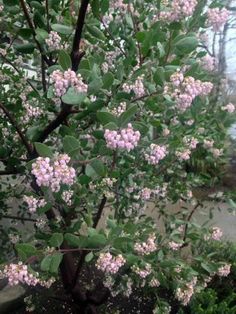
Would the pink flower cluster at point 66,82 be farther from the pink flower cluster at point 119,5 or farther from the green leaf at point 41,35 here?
the pink flower cluster at point 119,5

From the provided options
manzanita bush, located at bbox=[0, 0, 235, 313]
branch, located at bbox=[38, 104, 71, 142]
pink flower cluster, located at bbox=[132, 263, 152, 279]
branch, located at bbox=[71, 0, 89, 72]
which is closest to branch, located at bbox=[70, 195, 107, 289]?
manzanita bush, located at bbox=[0, 0, 235, 313]

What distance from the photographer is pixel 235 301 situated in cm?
350

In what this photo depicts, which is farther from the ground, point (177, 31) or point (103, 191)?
point (177, 31)

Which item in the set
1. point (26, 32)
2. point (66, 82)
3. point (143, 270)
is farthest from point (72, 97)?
point (143, 270)

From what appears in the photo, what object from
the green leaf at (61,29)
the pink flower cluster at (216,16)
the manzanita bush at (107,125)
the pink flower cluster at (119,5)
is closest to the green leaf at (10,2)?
the manzanita bush at (107,125)

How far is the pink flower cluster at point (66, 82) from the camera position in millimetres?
1400

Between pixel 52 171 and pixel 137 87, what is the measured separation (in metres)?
0.47

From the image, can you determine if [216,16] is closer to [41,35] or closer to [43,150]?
[41,35]

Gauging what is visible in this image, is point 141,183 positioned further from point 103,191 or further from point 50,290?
point 50,290

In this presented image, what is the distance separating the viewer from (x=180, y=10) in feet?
5.52

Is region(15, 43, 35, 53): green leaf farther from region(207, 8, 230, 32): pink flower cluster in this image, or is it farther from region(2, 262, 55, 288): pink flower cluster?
region(2, 262, 55, 288): pink flower cluster

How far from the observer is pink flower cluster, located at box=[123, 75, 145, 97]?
5.39 ft

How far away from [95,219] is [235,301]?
149 centimetres

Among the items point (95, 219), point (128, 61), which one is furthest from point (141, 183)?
point (128, 61)
